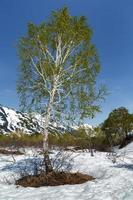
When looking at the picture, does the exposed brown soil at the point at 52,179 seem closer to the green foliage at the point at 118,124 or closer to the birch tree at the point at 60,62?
the birch tree at the point at 60,62

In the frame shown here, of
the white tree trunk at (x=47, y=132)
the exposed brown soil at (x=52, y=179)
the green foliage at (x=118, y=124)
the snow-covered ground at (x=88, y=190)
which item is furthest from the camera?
the green foliage at (x=118, y=124)

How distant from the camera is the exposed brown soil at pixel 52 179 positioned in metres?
18.3

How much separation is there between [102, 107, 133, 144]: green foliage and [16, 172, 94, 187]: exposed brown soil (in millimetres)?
45481

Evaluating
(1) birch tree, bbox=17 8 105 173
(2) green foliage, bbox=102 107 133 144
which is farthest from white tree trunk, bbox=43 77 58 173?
(2) green foliage, bbox=102 107 133 144

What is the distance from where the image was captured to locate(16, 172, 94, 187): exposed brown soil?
719 inches

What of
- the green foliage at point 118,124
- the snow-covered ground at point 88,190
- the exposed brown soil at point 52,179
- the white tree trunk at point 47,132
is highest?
the green foliage at point 118,124

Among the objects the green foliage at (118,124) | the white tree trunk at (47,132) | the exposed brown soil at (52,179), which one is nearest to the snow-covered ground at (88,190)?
the exposed brown soil at (52,179)

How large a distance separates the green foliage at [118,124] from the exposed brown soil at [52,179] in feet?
149

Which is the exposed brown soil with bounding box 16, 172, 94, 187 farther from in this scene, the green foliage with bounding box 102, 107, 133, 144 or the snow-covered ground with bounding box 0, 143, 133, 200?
the green foliage with bounding box 102, 107, 133, 144

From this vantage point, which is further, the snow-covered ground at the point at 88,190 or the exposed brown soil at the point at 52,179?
the exposed brown soil at the point at 52,179

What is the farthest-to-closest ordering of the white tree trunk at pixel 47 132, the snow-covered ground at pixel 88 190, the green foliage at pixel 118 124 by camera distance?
the green foliage at pixel 118 124, the white tree trunk at pixel 47 132, the snow-covered ground at pixel 88 190

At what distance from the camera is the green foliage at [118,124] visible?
66000mm

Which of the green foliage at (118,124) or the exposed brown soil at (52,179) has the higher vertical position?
the green foliage at (118,124)

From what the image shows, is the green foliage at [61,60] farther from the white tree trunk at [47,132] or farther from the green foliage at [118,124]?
the green foliage at [118,124]
